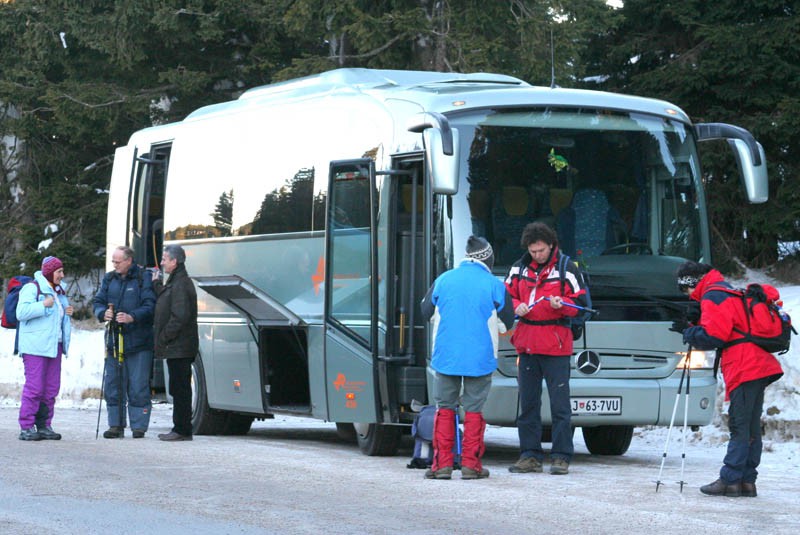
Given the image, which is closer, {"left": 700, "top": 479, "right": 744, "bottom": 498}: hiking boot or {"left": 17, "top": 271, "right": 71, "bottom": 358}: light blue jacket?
{"left": 700, "top": 479, "right": 744, "bottom": 498}: hiking boot

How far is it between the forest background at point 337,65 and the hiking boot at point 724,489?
1462 cm

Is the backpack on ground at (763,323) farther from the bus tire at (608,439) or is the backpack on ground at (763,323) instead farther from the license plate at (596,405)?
the bus tire at (608,439)

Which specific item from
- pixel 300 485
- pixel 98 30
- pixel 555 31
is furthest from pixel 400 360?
pixel 98 30

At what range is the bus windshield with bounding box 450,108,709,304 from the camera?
12.7 m

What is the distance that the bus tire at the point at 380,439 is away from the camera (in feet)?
44.5

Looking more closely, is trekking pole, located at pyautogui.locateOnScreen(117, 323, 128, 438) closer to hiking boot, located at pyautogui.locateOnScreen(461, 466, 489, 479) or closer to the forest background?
hiking boot, located at pyautogui.locateOnScreen(461, 466, 489, 479)

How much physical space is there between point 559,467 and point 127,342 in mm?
5124

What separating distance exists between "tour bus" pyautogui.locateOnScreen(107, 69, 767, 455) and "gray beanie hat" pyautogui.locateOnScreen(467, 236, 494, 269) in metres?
0.44

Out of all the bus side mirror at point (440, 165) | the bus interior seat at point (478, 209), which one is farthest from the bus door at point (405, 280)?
the bus side mirror at point (440, 165)

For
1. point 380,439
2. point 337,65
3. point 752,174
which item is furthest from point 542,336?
point 337,65

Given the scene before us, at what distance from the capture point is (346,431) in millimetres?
16078

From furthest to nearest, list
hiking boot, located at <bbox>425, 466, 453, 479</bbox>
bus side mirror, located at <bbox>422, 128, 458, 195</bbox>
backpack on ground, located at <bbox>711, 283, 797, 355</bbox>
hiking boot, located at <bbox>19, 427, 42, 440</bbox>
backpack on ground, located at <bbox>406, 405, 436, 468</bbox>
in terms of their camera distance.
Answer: hiking boot, located at <bbox>19, 427, 42, 440</bbox>
backpack on ground, located at <bbox>406, 405, 436, 468</bbox>
bus side mirror, located at <bbox>422, 128, 458, 195</bbox>
hiking boot, located at <bbox>425, 466, 453, 479</bbox>
backpack on ground, located at <bbox>711, 283, 797, 355</bbox>

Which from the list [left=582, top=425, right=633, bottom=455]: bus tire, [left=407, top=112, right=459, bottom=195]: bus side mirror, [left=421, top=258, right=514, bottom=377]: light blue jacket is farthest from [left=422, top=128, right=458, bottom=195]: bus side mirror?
[left=582, top=425, right=633, bottom=455]: bus tire

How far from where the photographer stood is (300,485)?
420 inches
